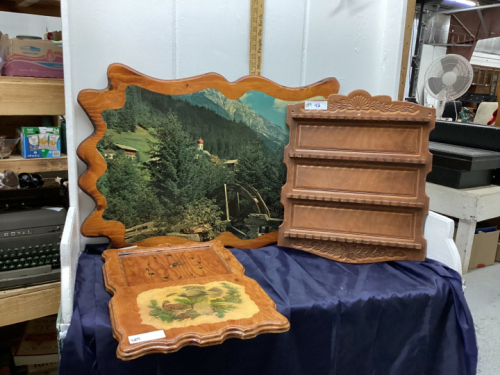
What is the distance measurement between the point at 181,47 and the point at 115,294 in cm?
93

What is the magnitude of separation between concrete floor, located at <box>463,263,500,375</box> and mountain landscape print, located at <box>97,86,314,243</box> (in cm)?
133

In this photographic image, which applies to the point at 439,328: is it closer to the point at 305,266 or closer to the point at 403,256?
the point at 403,256

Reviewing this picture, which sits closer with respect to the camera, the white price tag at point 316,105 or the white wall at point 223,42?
the white wall at point 223,42

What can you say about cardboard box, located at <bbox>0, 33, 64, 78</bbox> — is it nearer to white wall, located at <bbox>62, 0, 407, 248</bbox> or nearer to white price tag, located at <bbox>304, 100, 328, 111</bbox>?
white wall, located at <bbox>62, 0, 407, 248</bbox>

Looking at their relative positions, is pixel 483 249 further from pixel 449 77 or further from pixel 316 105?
pixel 316 105

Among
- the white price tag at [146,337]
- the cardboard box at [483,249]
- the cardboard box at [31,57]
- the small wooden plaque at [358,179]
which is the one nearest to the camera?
the white price tag at [146,337]

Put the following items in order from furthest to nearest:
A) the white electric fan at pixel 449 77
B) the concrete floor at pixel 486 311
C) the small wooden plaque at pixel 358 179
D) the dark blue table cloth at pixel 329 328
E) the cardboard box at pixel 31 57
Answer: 1. the white electric fan at pixel 449 77
2. the concrete floor at pixel 486 311
3. the cardboard box at pixel 31 57
4. the small wooden plaque at pixel 358 179
5. the dark blue table cloth at pixel 329 328

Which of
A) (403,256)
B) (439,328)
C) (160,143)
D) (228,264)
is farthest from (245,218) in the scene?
(439,328)

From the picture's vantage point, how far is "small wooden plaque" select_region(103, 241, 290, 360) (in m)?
1.00

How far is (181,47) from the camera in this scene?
1589 millimetres

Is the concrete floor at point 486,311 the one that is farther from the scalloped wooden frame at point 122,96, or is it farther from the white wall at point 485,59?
the white wall at point 485,59

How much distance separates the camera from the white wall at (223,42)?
146cm

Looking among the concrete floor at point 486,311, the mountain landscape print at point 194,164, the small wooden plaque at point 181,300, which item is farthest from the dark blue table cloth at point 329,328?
the concrete floor at point 486,311

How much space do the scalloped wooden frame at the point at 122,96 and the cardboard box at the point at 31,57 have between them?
0.51 m
